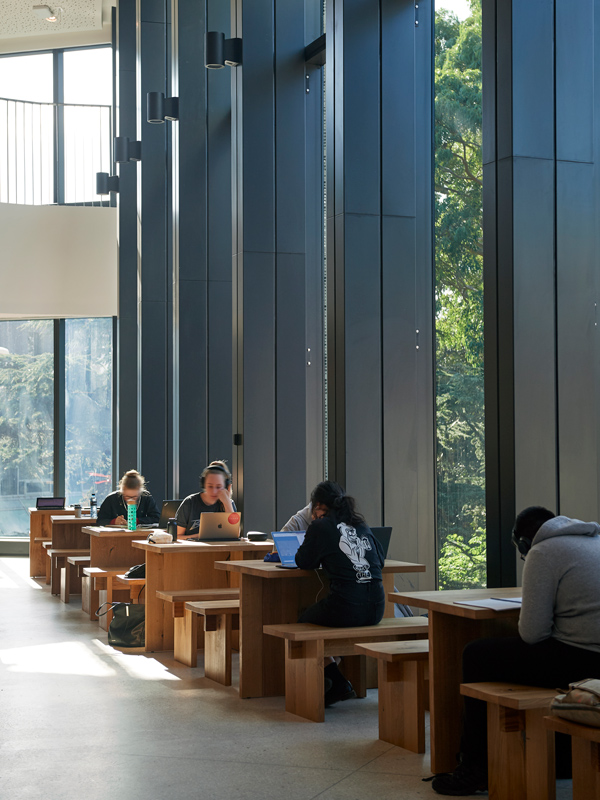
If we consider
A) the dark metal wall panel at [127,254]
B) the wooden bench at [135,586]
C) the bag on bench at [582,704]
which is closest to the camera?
the bag on bench at [582,704]

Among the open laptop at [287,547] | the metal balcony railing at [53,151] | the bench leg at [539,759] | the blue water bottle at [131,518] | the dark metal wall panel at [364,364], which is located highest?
the metal balcony railing at [53,151]

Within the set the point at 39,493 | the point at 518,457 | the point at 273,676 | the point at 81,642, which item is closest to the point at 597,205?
the point at 518,457

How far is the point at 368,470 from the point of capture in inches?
245

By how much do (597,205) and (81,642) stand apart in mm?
4645

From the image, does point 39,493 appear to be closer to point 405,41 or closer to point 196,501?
point 196,501

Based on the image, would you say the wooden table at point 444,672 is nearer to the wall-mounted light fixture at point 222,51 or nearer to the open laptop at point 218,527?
the open laptop at point 218,527

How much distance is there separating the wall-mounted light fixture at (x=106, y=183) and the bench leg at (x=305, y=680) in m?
10.0

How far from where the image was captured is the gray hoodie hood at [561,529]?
347cm

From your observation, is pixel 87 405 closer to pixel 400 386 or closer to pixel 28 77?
pixel 28 77

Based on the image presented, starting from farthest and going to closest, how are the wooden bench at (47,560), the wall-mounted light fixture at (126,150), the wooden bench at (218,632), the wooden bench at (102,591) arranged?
the wall-mounted light fixture at (126,150)
the wooden bench at (47,560)
the wooden bench at (102,591)
the wooden bench at (218,632)

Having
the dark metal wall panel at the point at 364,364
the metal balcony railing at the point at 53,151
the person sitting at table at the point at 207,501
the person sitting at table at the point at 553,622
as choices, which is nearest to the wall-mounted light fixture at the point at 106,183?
the metal balcony railing at the point at 53,151

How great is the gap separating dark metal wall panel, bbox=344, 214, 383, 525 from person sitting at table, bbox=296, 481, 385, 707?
4.03 ft

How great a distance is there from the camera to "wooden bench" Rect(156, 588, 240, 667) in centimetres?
611

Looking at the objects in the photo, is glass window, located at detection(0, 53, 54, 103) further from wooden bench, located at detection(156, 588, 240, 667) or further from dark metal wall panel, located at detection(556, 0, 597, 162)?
dark metal wall panel, located at detection(556, 0, 597, 162)
